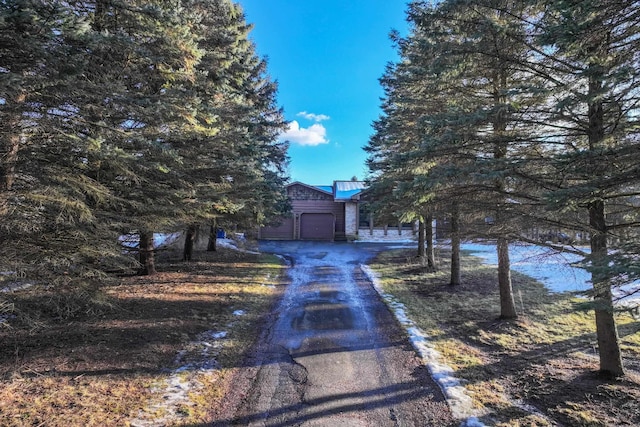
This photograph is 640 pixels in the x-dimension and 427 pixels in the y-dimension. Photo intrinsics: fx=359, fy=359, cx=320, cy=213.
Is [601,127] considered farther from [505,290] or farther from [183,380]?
[183,380]

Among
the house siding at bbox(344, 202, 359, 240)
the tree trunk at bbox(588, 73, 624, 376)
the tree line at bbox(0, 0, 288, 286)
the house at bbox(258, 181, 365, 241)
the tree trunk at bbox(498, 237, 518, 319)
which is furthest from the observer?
the house at bbox(258, 181, 365, 241)

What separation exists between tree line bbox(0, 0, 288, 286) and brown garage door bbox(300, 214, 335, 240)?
21203mm

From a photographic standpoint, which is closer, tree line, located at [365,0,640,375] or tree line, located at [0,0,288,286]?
tree line, located at [365,0,640,375]

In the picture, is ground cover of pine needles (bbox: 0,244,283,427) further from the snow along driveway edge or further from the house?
the house

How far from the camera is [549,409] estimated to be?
165 inches

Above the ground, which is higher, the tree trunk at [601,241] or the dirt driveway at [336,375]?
the tree trunk at [601,241]

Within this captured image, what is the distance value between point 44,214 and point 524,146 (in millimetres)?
7418

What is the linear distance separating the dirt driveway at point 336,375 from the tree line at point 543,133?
87.2 inches

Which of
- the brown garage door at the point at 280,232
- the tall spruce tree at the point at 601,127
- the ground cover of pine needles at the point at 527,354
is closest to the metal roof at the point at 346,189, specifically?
the brown garage door at the point at 280,232

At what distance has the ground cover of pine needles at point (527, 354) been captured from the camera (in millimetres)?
4184

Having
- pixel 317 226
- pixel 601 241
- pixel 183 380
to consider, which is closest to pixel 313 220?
pixel 317 226

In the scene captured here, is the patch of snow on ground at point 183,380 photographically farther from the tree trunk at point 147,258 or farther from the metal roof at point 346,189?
the metal roof at point 346,189

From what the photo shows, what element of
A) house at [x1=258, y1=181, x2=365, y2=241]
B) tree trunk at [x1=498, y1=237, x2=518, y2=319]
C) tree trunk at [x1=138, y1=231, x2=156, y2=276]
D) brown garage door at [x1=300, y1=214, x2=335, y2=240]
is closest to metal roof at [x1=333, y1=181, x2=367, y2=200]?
house at [x1=258, y1=181, x2=365, y2=241]

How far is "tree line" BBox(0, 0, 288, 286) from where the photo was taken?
4020mm
